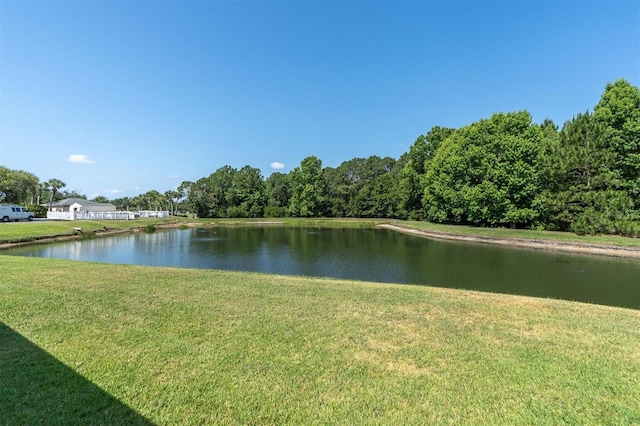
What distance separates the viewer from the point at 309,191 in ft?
205

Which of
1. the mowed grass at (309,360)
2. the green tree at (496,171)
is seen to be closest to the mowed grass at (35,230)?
the mowed grass at (309,360)

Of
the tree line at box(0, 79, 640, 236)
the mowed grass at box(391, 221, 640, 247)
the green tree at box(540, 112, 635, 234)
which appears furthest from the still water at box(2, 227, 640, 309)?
the tree line at box(0, 79, 640, 236)

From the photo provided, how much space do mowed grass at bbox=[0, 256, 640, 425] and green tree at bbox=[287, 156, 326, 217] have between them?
5617 centimetres

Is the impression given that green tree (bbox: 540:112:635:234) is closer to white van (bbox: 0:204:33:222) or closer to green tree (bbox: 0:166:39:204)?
white van (bbox: 0:204:33:222)

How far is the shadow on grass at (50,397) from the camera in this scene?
2.79 metres

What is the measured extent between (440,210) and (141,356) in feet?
141

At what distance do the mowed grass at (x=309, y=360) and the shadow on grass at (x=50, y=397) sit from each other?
0.6 inches

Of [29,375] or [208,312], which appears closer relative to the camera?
[29,375]

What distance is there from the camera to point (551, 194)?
29094mm

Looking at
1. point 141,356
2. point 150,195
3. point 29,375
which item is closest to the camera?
point 29,375

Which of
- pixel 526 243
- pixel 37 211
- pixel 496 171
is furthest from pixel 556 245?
pixel 37 211

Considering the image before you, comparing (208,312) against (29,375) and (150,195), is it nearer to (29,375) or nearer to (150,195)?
(29,375)

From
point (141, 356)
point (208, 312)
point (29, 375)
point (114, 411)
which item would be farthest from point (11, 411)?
point (208, 312)

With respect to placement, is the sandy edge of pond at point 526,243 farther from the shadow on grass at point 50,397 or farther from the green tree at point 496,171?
the shadow on grass at point 50,397
